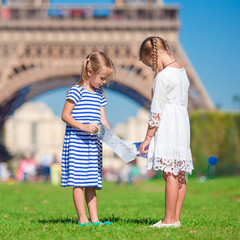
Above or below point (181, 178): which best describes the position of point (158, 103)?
above

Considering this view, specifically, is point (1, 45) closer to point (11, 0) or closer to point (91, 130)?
point (11, 0)

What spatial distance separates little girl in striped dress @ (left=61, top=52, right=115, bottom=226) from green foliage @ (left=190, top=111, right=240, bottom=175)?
24366 mm

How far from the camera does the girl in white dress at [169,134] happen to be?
4988 millimetres

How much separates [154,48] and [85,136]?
1028 mm

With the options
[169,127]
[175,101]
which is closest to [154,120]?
[169,127]

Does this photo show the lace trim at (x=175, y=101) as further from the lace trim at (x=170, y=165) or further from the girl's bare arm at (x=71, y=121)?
the girl's bare arm at (x=71, y=121)

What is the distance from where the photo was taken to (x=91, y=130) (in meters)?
5.10

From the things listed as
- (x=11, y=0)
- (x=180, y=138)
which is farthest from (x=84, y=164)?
(x=11, y=0)

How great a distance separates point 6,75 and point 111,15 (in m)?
7.36

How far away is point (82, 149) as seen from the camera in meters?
5.17

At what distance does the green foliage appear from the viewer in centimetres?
2950

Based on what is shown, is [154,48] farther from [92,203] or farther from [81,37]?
[81,37]

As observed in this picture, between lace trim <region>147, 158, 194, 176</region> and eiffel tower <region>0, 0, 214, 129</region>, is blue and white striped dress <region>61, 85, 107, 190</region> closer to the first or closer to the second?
lace trim <region>147, 158, 194, 176</region>

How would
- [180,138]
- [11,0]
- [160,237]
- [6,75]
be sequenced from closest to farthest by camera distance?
[160,237] → [180,138] → [6,75] → [11,0]
